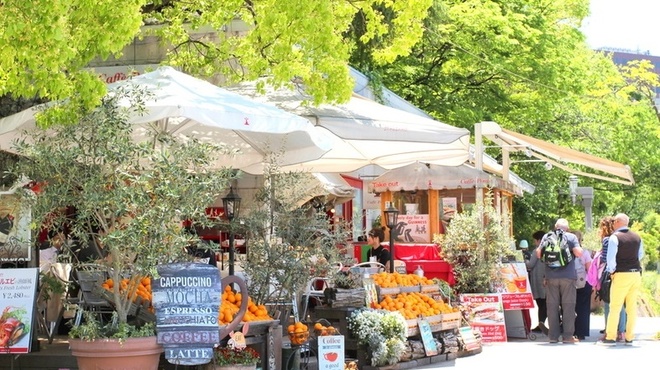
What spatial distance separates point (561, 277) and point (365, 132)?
4611 mm

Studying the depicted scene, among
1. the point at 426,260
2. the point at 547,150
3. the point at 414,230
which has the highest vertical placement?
the point at 547,150

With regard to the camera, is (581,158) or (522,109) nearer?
(581,158)

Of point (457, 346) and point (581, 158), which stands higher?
point (581, 158)

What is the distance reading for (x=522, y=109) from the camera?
3356cm

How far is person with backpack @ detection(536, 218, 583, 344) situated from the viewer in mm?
16797

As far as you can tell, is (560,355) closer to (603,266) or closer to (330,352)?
(603,266)

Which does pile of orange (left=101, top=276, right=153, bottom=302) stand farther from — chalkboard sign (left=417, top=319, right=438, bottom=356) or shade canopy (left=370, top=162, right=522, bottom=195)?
shade canopy (left=370, top=162, right=522, bottom=195)

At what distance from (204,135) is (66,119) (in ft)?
11.8

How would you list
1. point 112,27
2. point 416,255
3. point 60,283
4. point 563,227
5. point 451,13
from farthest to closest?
1. point 451,13
2. point 416,255
3. point 563,227
4. point 60,283
5. point 112,27

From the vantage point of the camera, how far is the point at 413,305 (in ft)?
45.7

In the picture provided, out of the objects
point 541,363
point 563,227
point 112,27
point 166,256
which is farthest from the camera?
point 563,227

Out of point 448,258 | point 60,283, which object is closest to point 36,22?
point 60,283

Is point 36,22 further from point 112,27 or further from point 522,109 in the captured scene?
point 522,109

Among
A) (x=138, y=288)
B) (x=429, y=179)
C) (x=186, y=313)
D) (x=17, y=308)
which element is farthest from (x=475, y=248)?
(x=186, y=313)
